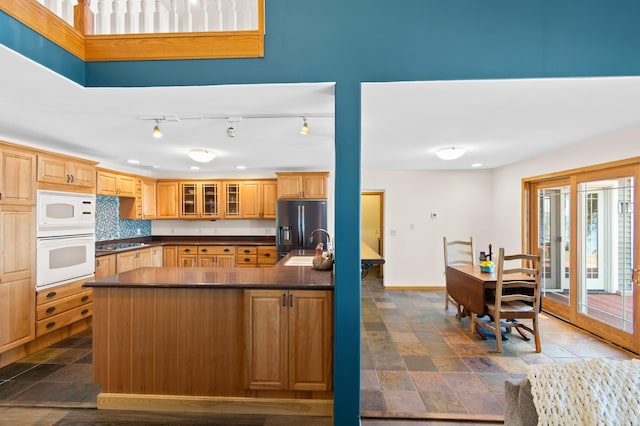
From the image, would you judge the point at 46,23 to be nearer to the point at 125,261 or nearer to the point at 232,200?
the point at 125,261

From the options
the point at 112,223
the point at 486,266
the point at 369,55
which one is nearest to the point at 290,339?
the point at 369,55

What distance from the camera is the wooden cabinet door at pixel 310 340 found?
215cm

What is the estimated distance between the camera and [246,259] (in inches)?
219

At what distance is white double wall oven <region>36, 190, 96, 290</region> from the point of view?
124 inches

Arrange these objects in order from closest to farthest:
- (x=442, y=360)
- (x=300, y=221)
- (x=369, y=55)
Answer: (x=369, y=55), (x=442, y=360), (x=300, y=221)

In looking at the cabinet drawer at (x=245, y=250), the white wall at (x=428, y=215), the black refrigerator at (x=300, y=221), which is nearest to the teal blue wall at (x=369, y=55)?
the black refrigerator at (x=300, y=221)

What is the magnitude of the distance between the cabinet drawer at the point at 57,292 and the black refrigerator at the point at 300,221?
276 centimetres

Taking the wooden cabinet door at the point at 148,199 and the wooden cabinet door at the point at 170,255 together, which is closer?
the wooden cabinet door at the point at 148,199

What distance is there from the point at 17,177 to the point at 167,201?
2.84 meters

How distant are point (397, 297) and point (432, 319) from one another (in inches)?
43.5

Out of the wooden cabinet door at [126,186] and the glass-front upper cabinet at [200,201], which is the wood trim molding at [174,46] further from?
the glass-front upper cabinet at [200,201]

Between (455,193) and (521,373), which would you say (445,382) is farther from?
(455,193)

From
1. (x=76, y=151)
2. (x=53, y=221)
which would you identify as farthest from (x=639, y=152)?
(x=76, y=151)

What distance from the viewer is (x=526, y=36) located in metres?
1.84
